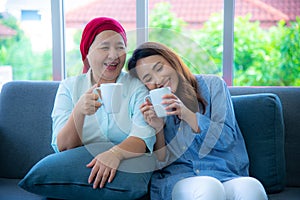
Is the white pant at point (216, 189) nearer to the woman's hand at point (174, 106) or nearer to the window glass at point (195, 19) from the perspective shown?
the woman's hand at point (174, 106)

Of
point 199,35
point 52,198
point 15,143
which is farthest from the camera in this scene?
point 199,35

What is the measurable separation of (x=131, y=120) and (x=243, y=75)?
1.05 meters

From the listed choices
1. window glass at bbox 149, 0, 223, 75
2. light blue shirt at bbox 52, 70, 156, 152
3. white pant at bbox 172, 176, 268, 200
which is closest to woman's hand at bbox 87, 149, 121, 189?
light blue shirt at bbox 52, 70, 156, 152

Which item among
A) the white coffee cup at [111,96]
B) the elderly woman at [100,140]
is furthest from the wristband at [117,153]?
the white coffee cup at [111,96]

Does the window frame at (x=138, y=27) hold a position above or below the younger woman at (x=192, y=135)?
above

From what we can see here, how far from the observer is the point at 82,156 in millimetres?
1791

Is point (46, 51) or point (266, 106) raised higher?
point (46, 51)

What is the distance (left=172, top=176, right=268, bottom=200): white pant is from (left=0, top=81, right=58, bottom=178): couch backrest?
31.4 inches

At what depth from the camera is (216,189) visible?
1.64m

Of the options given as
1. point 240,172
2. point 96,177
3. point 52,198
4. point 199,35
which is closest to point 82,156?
point 96,177

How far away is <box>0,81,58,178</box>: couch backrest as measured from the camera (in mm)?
2227

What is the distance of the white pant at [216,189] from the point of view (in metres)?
1.63

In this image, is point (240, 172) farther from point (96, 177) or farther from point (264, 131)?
point (96, 177)

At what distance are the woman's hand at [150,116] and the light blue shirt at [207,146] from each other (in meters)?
0.05
